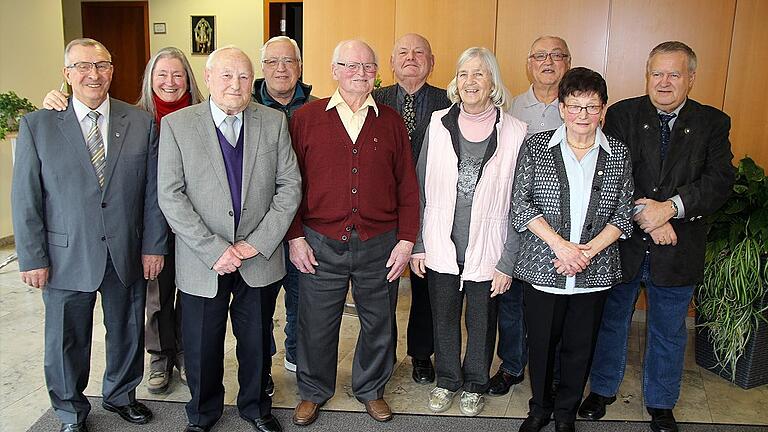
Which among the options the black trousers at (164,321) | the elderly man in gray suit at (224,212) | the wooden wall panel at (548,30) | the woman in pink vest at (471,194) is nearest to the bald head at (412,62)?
the woman in pink vest at (471,194)

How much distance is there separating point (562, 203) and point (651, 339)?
927 mm

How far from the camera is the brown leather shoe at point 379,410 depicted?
3037 millimetres

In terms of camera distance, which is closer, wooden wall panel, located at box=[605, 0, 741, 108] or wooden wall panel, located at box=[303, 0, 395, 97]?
wooden wall panel, located at box=[605, 0, 741, 108]

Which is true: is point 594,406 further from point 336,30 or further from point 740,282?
point 336,30

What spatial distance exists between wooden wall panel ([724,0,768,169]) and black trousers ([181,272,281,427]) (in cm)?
335

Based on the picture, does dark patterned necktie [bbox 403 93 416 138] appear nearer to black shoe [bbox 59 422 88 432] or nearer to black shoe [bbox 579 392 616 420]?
black shoe [bbox 579 392 616 420]

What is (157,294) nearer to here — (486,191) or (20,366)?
(20,366)

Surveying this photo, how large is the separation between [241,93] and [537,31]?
285 centimetres

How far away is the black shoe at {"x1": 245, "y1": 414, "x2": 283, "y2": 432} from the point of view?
2891 millimetres

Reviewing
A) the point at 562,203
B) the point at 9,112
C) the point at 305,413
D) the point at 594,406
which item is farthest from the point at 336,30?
the point at 594,406

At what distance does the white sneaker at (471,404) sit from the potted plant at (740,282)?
139 centimetres

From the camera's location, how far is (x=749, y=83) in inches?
167

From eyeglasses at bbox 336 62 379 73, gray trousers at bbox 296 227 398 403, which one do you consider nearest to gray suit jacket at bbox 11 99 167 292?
gray trousers at bbox 296 227 398 403

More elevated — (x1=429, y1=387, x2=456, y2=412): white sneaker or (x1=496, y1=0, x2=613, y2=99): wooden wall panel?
(x1=496, y1=0, x2=613, y2=99): wooden wall panel
